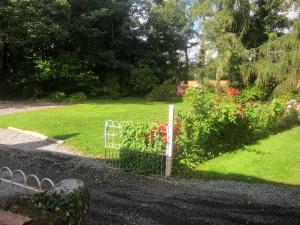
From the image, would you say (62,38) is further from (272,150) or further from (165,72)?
(272,150)

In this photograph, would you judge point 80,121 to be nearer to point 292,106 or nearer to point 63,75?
point 292,106

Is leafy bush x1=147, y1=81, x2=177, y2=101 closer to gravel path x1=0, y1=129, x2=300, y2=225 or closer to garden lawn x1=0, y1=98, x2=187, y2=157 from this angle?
garden lawn x1=0, y1=98, x2=187, y2=157

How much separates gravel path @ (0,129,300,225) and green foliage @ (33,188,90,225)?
5.94 ft

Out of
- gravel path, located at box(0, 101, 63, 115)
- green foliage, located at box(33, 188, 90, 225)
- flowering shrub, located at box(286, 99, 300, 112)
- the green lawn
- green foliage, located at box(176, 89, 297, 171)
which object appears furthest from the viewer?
gravel path, located at box(0, 101, 63, 115)

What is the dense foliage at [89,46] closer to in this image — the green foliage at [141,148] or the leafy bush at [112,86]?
the leafy bush at [112,86]

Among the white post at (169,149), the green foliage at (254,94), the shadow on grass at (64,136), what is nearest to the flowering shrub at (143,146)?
the white post at (169,149)

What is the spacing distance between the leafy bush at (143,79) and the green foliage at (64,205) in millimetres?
24069

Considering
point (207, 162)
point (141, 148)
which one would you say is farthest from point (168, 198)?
point (207, 162)

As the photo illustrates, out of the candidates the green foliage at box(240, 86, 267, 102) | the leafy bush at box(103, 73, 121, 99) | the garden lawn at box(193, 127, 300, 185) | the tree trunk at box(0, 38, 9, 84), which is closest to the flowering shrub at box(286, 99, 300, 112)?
the garden lawn at box(193, 127, 300, 185)

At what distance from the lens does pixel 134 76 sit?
91.6ft

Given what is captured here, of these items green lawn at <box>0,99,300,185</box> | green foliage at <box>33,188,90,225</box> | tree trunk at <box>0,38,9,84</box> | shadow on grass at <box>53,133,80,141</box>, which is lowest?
shadow on grass at <box>53,133,80,141</box>

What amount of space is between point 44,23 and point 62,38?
228cm

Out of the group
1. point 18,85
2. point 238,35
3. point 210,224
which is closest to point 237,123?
point 210,224

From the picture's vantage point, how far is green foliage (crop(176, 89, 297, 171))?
859 cm
